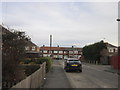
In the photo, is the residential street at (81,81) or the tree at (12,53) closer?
the tree at (12,53)

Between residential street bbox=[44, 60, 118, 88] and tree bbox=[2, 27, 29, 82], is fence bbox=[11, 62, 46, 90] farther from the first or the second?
residential street bbox=[44, 60, 118, 88]

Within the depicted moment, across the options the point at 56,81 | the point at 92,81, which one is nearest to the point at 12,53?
the point at 56,81

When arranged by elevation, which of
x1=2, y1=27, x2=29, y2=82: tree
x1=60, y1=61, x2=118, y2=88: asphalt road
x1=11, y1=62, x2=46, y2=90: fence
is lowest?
x1=60, y1=61, x2=118, y2=88: asphalt road

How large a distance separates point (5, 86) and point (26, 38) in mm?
3231

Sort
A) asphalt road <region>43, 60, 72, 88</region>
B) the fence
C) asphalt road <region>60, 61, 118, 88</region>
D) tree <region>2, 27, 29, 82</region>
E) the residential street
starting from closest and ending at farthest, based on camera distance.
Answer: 1. the fence
2. tree <region>2, 27, 29, 82</region>
3. asphalt road <region>43, 60, 72, 88</region>
4. the residential street
5. asphalt road <region>60, 61, 118, 88</region>

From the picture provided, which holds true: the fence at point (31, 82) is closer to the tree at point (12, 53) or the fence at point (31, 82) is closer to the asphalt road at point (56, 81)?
the tree at point (12, 53)

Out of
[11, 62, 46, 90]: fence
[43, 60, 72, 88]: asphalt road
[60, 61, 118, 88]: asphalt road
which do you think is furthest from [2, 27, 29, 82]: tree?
[60, 61, 118, 88]: asphalt road

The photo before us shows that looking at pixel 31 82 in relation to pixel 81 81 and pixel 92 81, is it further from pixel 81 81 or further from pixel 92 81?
pixel 92 81

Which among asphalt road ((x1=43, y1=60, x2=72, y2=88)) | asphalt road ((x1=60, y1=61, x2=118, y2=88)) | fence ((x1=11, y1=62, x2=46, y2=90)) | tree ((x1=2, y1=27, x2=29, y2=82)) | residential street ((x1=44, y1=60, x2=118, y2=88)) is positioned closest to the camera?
fence ((x1=11, y1=62, x2=46, y2=90))

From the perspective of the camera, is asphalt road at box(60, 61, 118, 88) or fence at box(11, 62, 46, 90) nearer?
fence at box(11, 62, 46, 90)

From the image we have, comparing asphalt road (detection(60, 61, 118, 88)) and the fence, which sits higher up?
the fence

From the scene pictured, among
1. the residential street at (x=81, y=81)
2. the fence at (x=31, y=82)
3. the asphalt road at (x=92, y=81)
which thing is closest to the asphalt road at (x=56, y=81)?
the residential street at (x=81, y=81)

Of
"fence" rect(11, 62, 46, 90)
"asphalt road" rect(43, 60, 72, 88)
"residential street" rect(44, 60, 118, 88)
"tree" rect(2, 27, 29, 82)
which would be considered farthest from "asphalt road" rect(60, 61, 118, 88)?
"tree" rect(2, 27, 29, 82)

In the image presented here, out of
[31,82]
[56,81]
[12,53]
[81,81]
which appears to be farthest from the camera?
[81,81]
